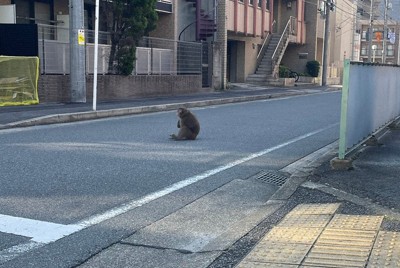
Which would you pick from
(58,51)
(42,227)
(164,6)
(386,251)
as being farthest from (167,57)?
(386,251)

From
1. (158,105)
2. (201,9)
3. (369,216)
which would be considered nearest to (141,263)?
(369,216)

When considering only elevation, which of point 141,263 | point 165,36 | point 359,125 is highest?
point 165,36

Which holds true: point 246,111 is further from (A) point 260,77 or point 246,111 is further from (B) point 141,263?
(A) point 260,77

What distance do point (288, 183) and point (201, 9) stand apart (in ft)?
79.4

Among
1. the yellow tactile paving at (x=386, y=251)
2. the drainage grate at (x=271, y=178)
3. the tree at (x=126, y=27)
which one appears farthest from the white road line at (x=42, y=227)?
the tree at (x=126, y=27)

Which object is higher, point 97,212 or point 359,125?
point 359,125

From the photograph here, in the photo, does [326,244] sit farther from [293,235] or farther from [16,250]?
[16,250]

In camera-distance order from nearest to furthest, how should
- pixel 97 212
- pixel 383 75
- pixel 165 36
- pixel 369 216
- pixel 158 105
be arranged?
pixel 369 216 < pixel 97 212 < pixel 383 75 < pixel 158 105 < pixel 165 36

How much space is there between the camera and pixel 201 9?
29.9 metres

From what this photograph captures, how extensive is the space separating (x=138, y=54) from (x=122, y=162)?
15.3 meters

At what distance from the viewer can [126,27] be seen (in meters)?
21.5

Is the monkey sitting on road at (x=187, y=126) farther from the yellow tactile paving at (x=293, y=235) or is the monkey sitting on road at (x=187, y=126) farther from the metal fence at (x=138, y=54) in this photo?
the metal fence at (x=138, y=54)

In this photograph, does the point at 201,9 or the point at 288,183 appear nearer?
the point at 288,183

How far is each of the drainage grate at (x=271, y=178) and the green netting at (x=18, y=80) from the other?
1129 cm
